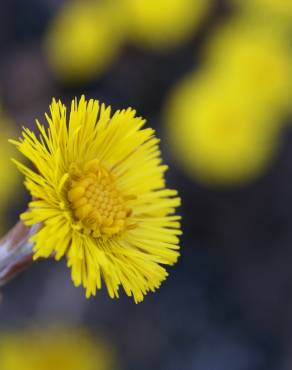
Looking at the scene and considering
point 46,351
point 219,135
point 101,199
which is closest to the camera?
point 101,199

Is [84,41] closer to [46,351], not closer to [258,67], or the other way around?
[258,67]

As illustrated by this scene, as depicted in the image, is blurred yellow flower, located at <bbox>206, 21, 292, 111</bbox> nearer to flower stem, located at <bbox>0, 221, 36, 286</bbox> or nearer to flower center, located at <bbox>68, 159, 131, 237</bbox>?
flower center, located at <bbox>68, 159, 131, 237</bbox>

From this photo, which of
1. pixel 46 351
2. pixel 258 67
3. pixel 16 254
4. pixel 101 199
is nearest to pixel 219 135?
pixel 258 67

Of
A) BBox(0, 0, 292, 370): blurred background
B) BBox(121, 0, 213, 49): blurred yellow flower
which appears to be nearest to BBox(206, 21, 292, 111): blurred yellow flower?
BBox(0, 0, 292, 370): blurred background

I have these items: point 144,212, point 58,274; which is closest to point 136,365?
point 58,274

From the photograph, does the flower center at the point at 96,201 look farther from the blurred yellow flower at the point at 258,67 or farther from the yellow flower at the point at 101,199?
the blurred yellow flower at the point at 258,67

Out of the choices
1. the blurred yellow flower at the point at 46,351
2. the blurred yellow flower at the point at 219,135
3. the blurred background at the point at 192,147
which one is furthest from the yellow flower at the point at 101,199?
the blurred yellow flower at the point at 219,135

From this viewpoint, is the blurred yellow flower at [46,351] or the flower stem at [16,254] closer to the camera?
the flower stem at [16,254]
